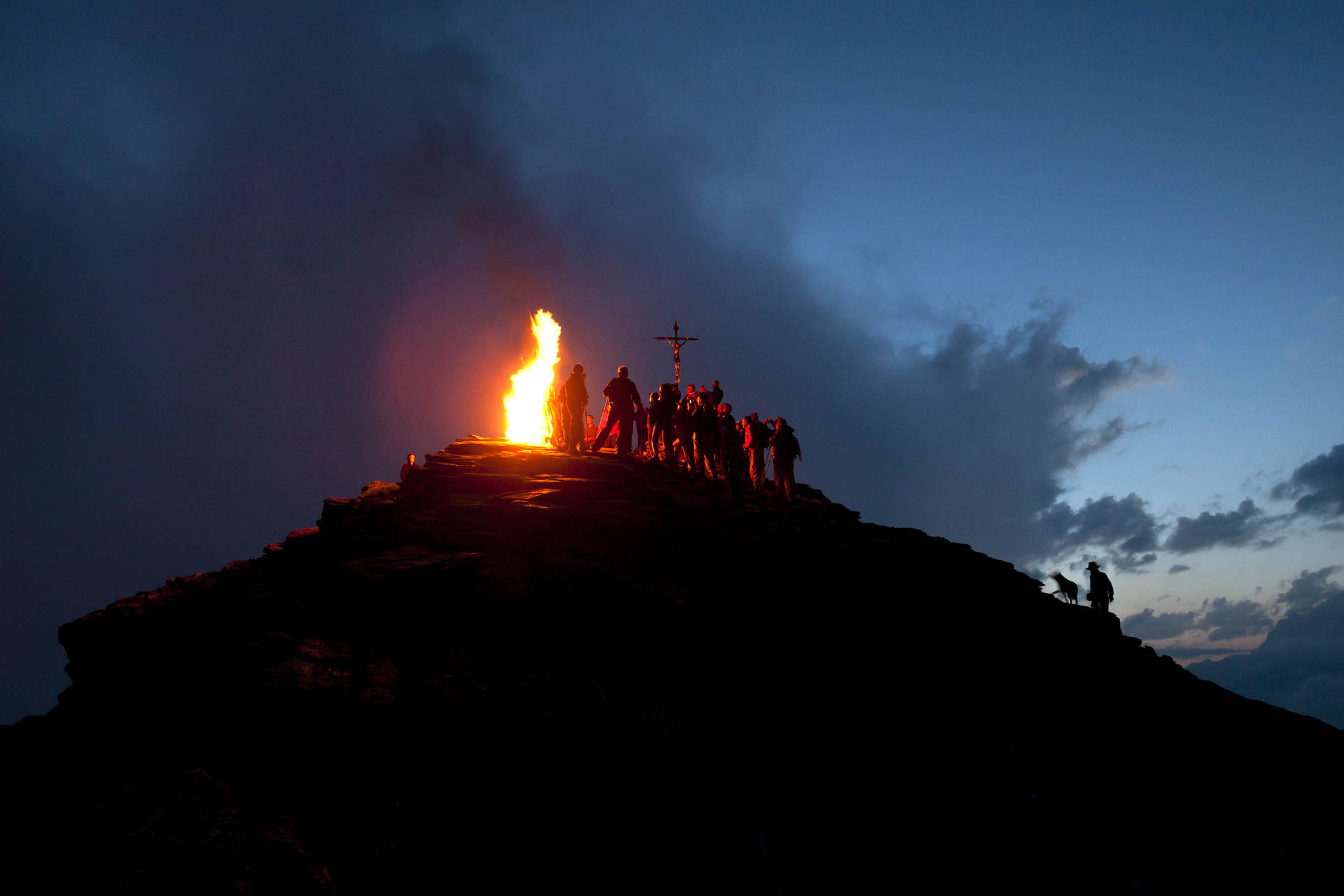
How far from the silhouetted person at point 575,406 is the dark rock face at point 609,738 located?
7657 mm

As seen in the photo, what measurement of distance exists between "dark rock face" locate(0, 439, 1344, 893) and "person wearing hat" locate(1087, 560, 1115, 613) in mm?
6291

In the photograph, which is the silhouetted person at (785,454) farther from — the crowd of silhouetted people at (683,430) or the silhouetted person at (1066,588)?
the silhouetted person at (1066,588)

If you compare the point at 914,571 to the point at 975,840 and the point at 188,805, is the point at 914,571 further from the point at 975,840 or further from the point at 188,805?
the point at 188,805

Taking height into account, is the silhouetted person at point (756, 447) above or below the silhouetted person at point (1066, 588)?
above

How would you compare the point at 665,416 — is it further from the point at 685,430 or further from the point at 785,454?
the point at 785,454

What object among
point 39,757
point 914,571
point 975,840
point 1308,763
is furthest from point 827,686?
point 39,757

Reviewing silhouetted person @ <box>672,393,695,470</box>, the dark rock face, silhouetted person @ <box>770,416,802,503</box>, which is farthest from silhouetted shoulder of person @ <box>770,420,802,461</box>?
the dark rock face

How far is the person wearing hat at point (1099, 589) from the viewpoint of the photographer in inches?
870

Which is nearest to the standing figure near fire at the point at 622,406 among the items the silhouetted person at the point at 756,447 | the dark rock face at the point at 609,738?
the silhouetted person at the point at 756,447

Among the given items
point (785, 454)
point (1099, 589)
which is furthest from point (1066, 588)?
point (785, 454)

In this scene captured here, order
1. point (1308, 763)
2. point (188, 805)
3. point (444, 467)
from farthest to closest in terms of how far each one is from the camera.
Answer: point (444, 467)
point (1308, 763)
point (188, 805)

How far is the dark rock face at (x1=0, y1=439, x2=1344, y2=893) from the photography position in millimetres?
8359

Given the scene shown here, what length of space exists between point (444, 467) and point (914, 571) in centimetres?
1283

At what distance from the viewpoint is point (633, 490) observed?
1844 centimetres
